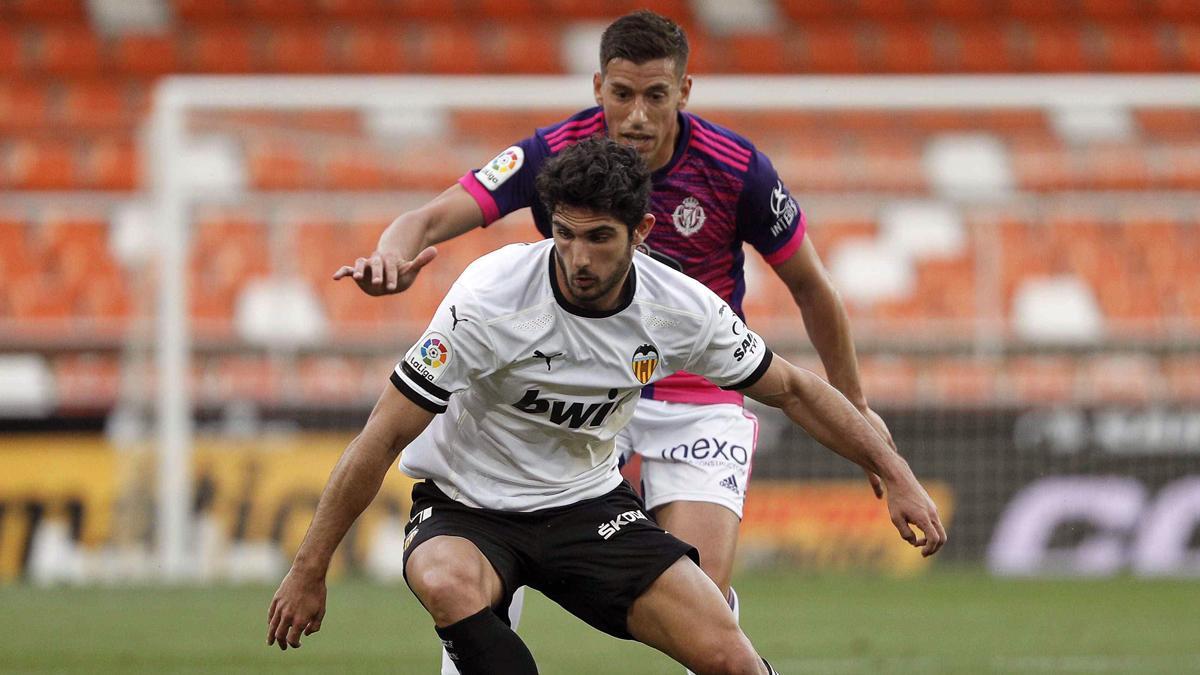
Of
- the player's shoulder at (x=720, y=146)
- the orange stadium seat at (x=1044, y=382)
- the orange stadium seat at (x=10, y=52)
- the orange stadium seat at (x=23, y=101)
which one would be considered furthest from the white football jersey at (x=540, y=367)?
the orange stadium seat at (x=10, y=52)

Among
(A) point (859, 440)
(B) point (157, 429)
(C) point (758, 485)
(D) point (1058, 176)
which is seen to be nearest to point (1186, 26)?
(D) point (1058, 176)

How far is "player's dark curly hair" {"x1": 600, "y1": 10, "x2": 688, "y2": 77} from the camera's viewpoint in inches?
204

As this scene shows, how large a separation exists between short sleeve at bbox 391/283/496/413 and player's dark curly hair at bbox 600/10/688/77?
3.69 ft

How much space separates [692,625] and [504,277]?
103 cm

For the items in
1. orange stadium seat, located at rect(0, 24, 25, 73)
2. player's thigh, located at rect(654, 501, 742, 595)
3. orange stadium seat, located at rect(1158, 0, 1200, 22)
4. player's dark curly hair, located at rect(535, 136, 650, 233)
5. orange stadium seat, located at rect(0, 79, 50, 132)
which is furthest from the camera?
orange stadium seat, located at rect(1158, 0, 1200, 22)

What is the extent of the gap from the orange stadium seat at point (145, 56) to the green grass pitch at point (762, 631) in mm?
7773

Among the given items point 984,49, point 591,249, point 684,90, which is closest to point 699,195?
point 684,90

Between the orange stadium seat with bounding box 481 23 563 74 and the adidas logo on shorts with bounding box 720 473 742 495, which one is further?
the orange stadium seat with bounding box 481 23 563 74

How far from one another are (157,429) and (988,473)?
5.78 meters

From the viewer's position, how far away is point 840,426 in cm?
474

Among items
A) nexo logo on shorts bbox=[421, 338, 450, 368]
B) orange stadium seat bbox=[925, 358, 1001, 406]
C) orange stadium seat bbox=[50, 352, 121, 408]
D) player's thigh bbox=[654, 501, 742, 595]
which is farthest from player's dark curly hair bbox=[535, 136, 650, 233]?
orange stadium seat bbox=[50, 352, 121, 408]

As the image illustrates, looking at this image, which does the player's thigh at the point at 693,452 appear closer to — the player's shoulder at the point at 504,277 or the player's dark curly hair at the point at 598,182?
the player's shoulder at the point at 504,277

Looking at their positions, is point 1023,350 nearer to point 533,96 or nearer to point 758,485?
point 758,485

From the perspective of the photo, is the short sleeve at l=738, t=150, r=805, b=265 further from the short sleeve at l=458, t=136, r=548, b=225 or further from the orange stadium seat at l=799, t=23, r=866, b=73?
the orange stadium seat at l=799, t=23, r=866, b=73
